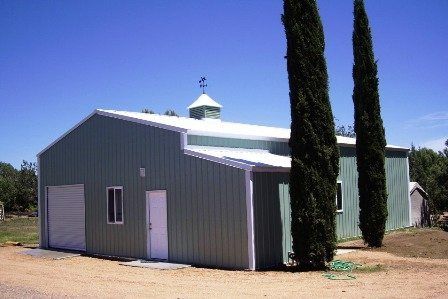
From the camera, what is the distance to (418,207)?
990 inches

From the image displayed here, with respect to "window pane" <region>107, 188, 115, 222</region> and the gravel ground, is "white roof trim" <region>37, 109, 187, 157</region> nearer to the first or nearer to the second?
"window pane" <region>107, 188, 115, 222</region>

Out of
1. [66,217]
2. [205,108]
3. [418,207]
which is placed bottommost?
[418,207]

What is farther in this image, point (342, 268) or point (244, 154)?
point (244, 154)

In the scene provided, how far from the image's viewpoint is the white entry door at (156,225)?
14633mm

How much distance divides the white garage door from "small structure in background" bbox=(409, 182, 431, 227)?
54.8 ft

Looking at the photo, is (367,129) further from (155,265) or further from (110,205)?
(110,205)

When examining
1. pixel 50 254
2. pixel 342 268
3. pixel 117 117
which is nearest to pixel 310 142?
pixel 342 268

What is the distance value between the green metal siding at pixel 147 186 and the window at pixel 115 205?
219 mm

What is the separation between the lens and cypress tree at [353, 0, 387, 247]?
54.2ft

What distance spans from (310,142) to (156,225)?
5911 millimetres

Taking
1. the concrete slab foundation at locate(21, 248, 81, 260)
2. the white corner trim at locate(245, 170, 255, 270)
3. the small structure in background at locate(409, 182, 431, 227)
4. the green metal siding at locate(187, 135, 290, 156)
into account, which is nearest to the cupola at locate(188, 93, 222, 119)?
the green metal siding at locate(187, 135, 290, 156)

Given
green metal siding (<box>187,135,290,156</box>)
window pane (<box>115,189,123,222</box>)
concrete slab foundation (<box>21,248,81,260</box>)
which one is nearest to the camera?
green metal siding (<box>187,135,290,156</box>)

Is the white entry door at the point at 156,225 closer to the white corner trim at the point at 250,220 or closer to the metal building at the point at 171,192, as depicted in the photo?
the metal building at the point at 171,192

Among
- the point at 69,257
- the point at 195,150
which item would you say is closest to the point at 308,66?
the point at 195,150
